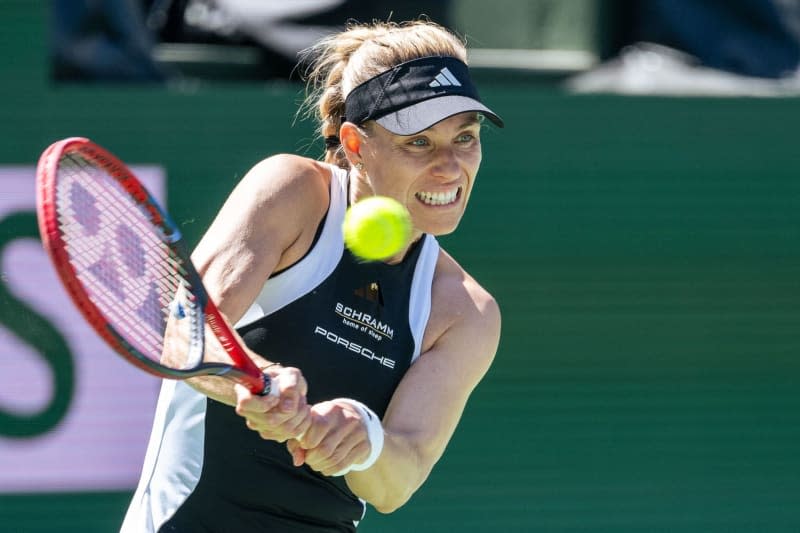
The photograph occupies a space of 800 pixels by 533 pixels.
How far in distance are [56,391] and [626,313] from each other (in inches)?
71.7

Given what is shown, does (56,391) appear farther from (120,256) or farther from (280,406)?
(280,406)

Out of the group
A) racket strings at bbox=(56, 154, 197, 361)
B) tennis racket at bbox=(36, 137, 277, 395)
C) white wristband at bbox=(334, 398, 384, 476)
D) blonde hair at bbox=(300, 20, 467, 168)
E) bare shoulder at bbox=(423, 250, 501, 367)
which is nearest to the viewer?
tennis racket at bbox=(36, 137, 277, 395)

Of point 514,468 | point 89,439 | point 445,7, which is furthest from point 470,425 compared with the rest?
point 445,7

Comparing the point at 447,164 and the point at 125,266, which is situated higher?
the point at 447,164

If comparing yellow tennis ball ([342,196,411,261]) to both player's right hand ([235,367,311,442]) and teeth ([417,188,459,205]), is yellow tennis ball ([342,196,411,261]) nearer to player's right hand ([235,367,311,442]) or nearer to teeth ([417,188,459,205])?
teeth ([417,188,459,205])

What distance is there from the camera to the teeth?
245 centimetres

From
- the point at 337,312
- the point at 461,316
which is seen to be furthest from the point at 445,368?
the point at 337,312

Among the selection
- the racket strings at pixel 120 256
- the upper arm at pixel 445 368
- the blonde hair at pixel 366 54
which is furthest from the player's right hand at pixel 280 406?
the blonde hair at pixel 366 54

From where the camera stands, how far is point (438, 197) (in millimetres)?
2449

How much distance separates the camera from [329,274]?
8.11 feet

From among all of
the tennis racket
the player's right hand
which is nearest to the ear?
the tennis racket

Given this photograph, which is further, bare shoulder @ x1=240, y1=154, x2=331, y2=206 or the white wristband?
bare shoulder @ x1=240, y1=154, x2=331, y2=206

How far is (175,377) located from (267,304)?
1.42 feet

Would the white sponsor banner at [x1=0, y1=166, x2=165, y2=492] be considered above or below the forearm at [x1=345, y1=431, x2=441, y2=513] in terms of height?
below
